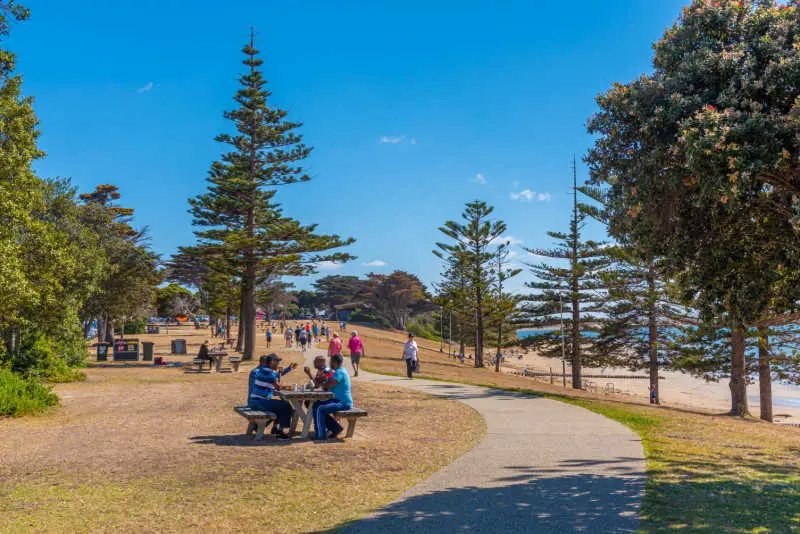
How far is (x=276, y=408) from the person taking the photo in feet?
28.3

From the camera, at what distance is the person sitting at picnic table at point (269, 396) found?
8641mm

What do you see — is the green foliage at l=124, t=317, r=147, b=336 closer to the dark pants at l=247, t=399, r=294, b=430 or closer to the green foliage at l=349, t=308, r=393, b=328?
the green foliage at l=349, t=308, r=393, b=328

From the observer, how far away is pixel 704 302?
6.83m

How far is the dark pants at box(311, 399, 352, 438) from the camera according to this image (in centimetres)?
846

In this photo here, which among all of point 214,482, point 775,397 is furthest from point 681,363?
point 775,397

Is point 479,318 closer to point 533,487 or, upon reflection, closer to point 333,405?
point 333,405

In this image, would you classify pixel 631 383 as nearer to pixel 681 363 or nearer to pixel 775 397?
pixel 775 397

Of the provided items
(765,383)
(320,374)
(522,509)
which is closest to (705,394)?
(765,383)

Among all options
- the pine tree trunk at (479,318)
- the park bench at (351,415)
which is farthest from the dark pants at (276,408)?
the pine tree trunk at (479,318)

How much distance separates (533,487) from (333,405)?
364cm

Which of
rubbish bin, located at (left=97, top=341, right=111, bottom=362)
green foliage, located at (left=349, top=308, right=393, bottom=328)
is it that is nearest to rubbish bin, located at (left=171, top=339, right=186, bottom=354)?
rubbish bin, located at (left=97, top=341, right=111, bottom=362)

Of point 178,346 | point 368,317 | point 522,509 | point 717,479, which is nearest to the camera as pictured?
point 522,509

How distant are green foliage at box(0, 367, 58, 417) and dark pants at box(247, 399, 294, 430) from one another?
5.26 metres

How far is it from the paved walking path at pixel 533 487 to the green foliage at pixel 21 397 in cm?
746
